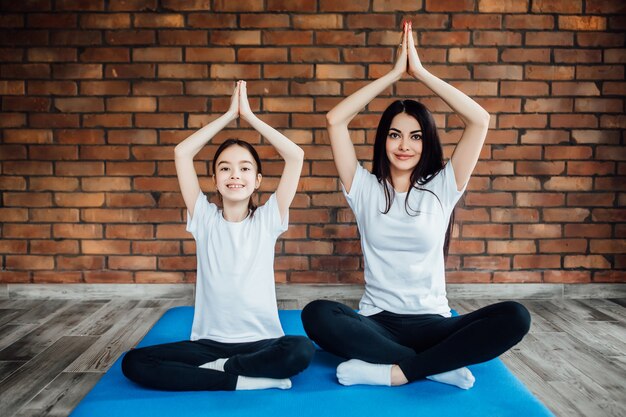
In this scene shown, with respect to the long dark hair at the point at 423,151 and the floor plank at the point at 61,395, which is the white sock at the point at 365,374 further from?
the floor plank at the point at 61,395

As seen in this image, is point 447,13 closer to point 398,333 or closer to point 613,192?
point 613,192

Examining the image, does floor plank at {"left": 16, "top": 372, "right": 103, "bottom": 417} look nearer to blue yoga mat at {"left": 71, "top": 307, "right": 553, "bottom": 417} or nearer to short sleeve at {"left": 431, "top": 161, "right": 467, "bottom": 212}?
blue yoga mat at {"left": 71, "top": 307, "right": 553, "bottom": 417}

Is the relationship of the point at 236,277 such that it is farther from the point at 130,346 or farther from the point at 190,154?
the point at 130,346

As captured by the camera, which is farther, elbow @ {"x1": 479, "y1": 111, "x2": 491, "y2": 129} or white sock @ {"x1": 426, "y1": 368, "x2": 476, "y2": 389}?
elbow @ {"x1": 479, "y1": 111, "x2": 491, "y2": 129}

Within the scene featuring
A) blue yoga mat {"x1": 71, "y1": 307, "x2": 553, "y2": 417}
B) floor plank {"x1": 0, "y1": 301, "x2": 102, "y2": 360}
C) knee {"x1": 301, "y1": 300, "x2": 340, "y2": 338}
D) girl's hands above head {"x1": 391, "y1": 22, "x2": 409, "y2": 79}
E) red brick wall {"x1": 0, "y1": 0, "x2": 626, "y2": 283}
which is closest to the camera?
blue yoga mat {"x1": 71, "y1": 307, "x2": 553, "y2": 417}

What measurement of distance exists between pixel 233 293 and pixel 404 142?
0.74 m

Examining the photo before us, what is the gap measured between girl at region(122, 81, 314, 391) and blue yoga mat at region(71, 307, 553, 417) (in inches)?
2.0

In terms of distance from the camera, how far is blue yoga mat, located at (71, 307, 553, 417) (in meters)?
1.35

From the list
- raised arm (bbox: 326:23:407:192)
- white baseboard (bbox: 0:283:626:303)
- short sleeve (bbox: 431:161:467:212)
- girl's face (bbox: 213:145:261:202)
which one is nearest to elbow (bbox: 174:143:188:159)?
girl's face (bbox: 213:145:261:202)

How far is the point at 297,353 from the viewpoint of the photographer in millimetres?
1463

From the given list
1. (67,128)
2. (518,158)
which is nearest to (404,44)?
(518,158)

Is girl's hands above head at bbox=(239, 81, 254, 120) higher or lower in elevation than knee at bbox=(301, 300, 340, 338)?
higher

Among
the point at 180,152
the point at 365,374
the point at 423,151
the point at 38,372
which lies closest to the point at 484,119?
the point at 423,151

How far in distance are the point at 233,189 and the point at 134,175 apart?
4.47 feet
